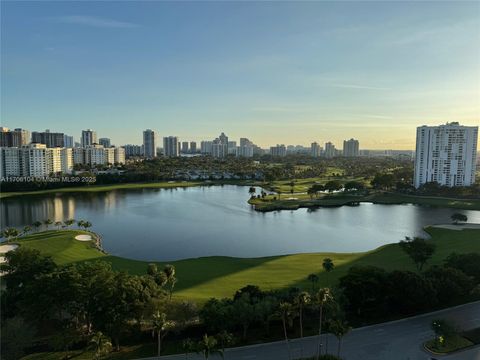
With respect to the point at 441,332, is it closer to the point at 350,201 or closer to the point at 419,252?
the point at 419,252

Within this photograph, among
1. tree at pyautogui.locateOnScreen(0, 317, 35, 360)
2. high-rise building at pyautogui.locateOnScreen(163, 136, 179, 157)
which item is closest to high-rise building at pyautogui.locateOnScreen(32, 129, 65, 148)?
high-rise building at pyautogui.locateOnScreen(163, 136, 179, 157)

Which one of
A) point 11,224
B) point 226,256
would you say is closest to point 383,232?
point 226,256

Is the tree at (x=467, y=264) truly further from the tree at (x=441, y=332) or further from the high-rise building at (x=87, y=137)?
the high-rise building at (x=87, y=137)

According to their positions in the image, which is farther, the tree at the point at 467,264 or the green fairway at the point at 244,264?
the green fairway at the point at 244,264

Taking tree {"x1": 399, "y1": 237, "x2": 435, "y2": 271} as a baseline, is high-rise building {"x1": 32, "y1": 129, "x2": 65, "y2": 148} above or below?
above

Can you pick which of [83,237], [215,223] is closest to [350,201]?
[215,223]

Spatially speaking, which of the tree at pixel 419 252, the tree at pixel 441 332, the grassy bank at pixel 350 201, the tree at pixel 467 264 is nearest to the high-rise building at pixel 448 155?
the grassy bank at pixel 350 201

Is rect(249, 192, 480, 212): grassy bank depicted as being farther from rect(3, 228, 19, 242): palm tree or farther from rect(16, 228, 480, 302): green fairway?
rect(3, 228, 19, 242): palm tree
